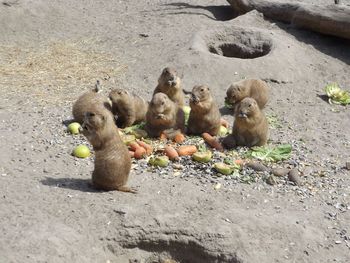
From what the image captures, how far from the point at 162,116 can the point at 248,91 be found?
1874mm

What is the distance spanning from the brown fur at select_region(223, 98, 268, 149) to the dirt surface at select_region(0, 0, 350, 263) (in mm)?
512

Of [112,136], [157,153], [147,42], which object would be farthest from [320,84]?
[112,136]

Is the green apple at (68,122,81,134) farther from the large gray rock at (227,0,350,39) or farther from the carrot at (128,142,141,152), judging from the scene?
the large gray rock at (227,0,350,39)

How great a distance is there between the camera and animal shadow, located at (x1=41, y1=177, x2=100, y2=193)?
22.1ft

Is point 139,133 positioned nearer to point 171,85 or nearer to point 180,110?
point 180,110

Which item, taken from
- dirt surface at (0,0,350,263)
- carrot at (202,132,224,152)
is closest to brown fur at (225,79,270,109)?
dirt surface at (0,0,350,263)

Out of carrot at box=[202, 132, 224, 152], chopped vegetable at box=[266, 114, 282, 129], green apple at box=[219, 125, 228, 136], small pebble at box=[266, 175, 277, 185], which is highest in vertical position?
small pebble at box=[266, 175, 277, 185]

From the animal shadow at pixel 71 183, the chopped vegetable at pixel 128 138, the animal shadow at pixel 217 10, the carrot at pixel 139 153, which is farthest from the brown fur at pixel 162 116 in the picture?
the animal shadow at pixel 217 10

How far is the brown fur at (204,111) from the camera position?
27.5ft

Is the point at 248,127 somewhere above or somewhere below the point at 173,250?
above

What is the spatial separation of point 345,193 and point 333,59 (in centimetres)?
519

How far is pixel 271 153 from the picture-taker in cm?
802

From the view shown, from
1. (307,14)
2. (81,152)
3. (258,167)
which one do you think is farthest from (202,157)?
(307,14)

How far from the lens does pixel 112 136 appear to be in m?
6.46
